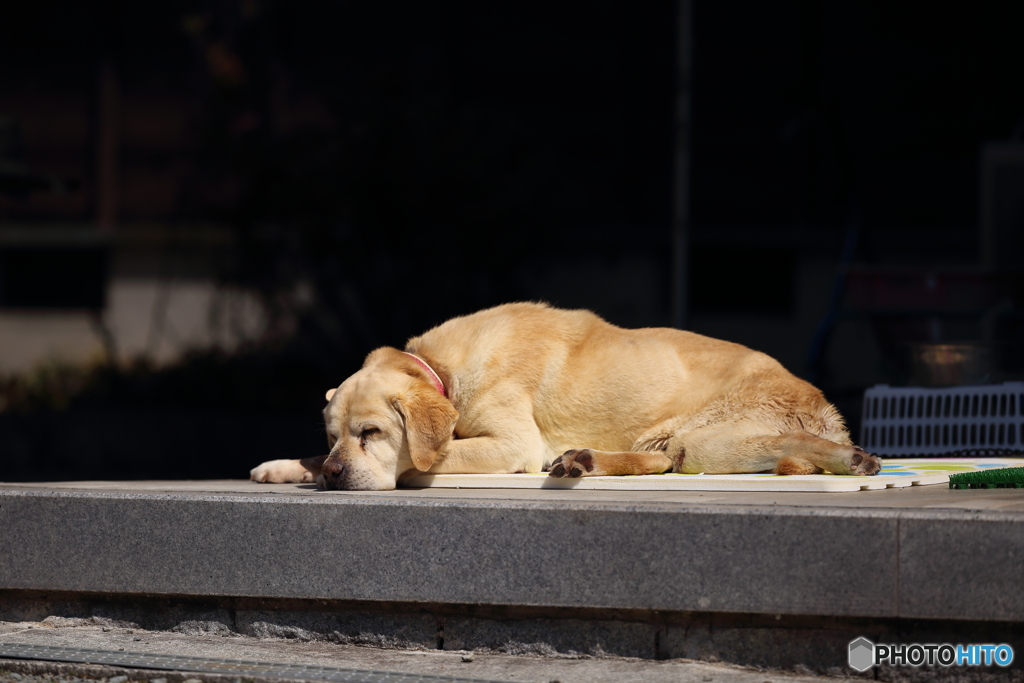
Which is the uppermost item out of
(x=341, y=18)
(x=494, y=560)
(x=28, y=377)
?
(x=341, y=18)

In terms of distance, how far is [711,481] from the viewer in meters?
4.05

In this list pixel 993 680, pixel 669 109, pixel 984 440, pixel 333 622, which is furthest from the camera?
pixel 669 109

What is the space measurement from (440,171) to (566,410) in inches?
207

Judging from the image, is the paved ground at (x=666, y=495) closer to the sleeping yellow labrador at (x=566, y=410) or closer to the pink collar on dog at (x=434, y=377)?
the sleeping yellow labrador at (x=566, y=410)

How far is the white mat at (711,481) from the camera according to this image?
3.92m

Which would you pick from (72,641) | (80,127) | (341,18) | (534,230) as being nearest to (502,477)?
(72,641)

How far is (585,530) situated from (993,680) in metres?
1.23

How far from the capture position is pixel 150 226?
484 inches

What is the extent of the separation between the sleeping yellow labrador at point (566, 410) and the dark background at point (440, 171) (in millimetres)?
4537

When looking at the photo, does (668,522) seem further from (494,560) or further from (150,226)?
(150,226)

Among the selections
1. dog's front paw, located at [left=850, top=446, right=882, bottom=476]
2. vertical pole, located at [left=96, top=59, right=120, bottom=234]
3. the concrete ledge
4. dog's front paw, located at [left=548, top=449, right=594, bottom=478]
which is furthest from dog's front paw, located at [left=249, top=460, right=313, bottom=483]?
vertical pole, located at [left=96, top=59, right=120, bottom=234]

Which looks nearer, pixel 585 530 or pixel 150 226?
pixel 585 530

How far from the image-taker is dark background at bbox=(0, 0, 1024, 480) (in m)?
9.70

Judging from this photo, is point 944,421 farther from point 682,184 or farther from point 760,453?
point 682,184
